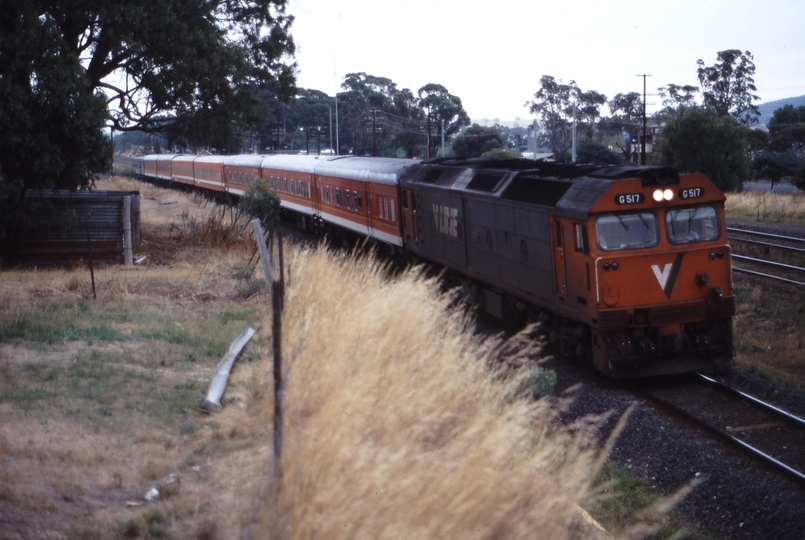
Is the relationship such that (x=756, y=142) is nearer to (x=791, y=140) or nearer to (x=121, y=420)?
(x=791, y=140)

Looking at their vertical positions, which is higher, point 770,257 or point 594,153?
point 594,153

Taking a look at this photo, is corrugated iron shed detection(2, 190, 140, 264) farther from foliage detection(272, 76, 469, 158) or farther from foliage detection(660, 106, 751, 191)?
foliage detection(272, 76, 469, 158)

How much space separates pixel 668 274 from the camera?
34.5ft

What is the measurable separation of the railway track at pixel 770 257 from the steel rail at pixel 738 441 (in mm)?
9049

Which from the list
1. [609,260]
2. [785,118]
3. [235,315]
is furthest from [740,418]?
[785,118]

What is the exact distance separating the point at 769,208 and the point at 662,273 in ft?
87.3

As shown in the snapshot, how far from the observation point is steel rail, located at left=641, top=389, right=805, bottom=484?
7.58 m

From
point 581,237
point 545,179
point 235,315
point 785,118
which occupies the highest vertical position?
point 785,118

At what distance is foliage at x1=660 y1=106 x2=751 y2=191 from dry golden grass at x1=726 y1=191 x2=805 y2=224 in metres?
5.67

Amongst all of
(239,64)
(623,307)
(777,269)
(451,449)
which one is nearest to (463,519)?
(451,449)

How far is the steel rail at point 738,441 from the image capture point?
24.9 feet

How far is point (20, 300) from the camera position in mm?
13859

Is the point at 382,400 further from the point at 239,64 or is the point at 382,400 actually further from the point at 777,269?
the point at 239,64

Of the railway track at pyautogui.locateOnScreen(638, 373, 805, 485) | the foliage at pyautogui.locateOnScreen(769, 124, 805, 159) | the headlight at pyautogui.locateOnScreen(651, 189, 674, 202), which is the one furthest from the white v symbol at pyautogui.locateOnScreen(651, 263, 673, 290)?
the foliage at pyautogui.locateOnScreen(769, 124, 805, 159)
